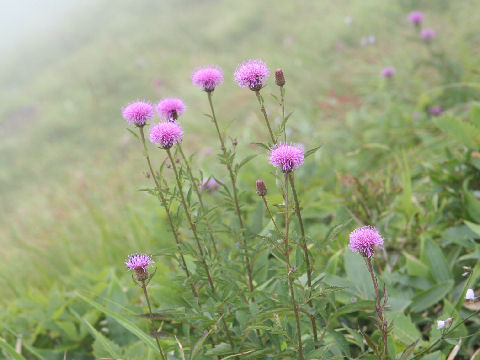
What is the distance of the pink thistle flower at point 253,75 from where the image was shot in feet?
3.37

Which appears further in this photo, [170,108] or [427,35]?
[427,35]

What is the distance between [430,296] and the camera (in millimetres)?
1341

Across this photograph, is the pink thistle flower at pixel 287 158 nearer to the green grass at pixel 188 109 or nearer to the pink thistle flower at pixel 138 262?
the green grass at pixel 188 109

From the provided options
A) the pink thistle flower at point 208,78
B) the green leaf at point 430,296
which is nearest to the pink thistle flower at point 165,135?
the pink thistle flower at point 208,78

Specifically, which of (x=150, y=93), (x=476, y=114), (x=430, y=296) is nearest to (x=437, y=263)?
(x=430, y=296)

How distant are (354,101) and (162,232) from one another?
222cm

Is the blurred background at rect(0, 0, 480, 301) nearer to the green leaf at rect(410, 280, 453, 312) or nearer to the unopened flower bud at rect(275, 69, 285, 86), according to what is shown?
the unopened flower bud at rect(275, 69, 285, 86)

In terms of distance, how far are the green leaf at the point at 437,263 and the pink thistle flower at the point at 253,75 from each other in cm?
83

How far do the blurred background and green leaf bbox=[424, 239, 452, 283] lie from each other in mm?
811

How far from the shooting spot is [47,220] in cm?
332

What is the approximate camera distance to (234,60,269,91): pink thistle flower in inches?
40.5

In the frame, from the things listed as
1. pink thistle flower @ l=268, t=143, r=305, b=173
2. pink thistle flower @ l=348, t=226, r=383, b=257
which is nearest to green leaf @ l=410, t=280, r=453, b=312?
pink thistle flower @ l=348, t=226, r=383, b=257

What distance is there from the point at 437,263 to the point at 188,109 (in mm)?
4275

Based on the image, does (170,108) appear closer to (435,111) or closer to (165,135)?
(165,135)
